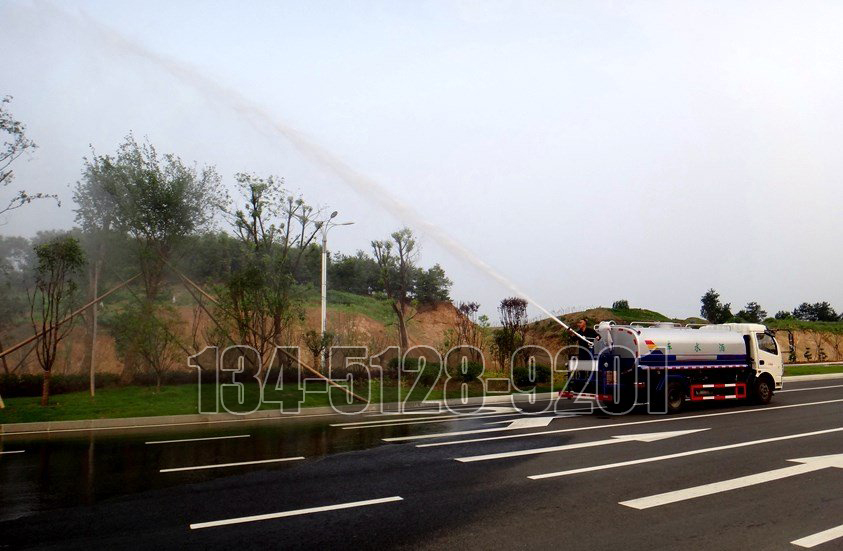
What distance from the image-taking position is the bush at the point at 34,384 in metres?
19.5

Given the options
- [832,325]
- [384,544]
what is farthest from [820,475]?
Answer: [832,325]

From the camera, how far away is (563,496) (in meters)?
7.98

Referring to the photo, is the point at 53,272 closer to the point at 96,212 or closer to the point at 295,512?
the point at 96,212

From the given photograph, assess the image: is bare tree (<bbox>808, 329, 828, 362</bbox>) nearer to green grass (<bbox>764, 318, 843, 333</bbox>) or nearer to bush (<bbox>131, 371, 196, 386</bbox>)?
green grass (<bbox>764, 318, 843, 333</bbox>)

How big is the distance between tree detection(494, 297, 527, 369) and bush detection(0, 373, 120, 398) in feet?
54.7

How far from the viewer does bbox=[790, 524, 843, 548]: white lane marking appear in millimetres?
6000

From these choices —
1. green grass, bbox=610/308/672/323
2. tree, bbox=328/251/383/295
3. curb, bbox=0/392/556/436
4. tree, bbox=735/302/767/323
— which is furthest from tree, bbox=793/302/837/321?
curb, bbox=0/392/556/436

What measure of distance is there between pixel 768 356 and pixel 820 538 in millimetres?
14371

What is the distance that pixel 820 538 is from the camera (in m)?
6.14

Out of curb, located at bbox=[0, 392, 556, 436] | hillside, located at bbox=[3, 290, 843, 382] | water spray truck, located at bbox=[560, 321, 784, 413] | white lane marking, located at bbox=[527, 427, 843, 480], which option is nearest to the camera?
white lane marking, located at bbox=[527, 427, 843, 480]

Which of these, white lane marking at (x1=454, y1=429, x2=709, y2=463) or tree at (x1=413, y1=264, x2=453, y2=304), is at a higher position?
tree at (x1=413, y1=264, x2=453, y2=304)

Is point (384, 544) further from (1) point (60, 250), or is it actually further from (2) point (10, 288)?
(2) point (10, 288)

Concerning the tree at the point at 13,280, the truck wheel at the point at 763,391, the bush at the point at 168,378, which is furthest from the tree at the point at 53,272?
the truck wheel at the point at 763,391

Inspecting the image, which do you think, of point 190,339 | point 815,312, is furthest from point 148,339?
point 815,312
